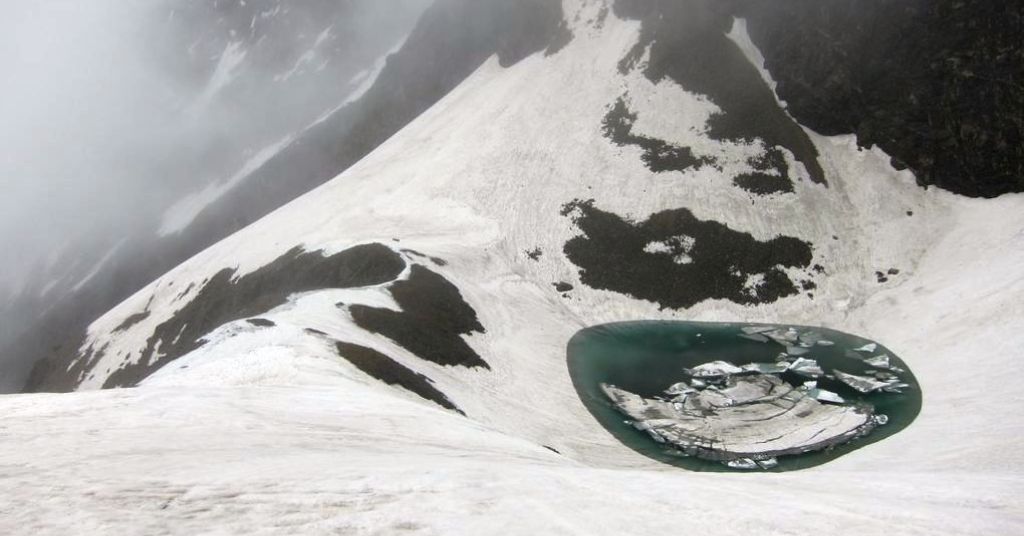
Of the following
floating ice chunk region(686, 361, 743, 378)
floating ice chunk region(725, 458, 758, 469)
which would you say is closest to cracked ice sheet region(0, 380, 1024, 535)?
floating ice chunk region(725, 458, 758, 469)

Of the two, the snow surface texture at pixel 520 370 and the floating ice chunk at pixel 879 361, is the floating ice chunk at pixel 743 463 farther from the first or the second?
the floating ice chunk at pixel 879 361

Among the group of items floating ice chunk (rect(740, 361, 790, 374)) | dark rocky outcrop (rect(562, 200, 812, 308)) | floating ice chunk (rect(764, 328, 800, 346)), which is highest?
dark rocky outcrop (rect(562, 200, 812, 308))

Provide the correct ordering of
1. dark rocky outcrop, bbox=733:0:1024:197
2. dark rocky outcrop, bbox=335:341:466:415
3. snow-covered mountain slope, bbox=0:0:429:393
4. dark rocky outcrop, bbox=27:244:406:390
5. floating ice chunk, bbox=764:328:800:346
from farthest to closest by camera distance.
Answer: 1. snow-covered mountain slope, bbox=0:0:429:393
2. dark rocky outcrop, bbox=733:0:1024:197
3. dark rocky outcrop, bbox=27:244:406:390
4. floating ice chunk, bbox=764:328:800:346
5. dark rocky outcrop, bbox=335:341:466:415

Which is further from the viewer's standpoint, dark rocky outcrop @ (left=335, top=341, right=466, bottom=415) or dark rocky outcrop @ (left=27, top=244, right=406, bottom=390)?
dark rocky outcrop @ (left=27, top=244, right=406, bottom=390)

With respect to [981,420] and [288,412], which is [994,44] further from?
[288,412]

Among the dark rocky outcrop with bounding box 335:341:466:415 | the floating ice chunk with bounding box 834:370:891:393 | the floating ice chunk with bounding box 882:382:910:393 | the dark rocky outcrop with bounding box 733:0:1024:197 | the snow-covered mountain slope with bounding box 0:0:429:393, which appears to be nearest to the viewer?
the dark rocky outcrop with bounding box 335:341:466:415

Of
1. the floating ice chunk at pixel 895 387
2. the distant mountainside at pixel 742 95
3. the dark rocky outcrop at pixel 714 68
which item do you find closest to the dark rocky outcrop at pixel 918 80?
the distant mountainside at pixel 742 95

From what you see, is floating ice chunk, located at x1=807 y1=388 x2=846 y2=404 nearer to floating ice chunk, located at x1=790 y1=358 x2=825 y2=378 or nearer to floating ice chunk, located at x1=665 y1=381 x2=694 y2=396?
floating ice chunk, located at x1=790 y1=358 x2=825 y2=378
